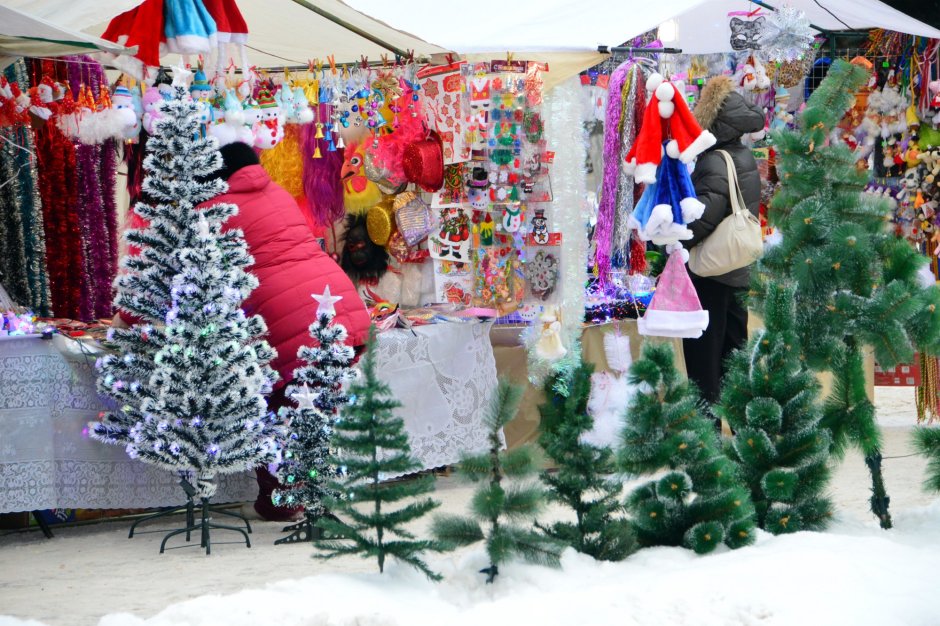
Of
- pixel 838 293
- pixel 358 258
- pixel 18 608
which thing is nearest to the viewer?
pixel 18 608

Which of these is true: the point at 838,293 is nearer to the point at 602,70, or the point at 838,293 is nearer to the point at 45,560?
the point at 602,70

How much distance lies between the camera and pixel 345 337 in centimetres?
531

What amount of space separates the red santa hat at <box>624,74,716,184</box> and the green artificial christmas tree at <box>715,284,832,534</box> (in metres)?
1.46

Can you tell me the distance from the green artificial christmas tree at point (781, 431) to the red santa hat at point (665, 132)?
146 centimetres

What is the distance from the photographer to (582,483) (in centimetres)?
447

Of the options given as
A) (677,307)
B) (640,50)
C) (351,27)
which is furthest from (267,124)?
(677,307)

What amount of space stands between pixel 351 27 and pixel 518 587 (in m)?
3.74

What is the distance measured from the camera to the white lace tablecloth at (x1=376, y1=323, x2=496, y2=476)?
627 cm

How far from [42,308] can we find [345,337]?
1.88 metres

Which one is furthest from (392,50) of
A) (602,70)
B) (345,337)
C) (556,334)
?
(345,337)

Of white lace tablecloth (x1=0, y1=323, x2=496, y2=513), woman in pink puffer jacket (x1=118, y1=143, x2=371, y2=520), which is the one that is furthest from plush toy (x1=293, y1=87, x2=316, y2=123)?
white lace tablecloth (x1=0, y1=323, x2=496, y2=513)

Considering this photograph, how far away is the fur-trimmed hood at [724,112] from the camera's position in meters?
6.82

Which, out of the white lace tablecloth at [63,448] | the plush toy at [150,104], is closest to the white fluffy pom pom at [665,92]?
the white lace tablecloth at [63,448]

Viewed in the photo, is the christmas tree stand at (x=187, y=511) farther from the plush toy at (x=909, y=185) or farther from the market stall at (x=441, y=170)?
the plush toy at (x=909, y=185)
